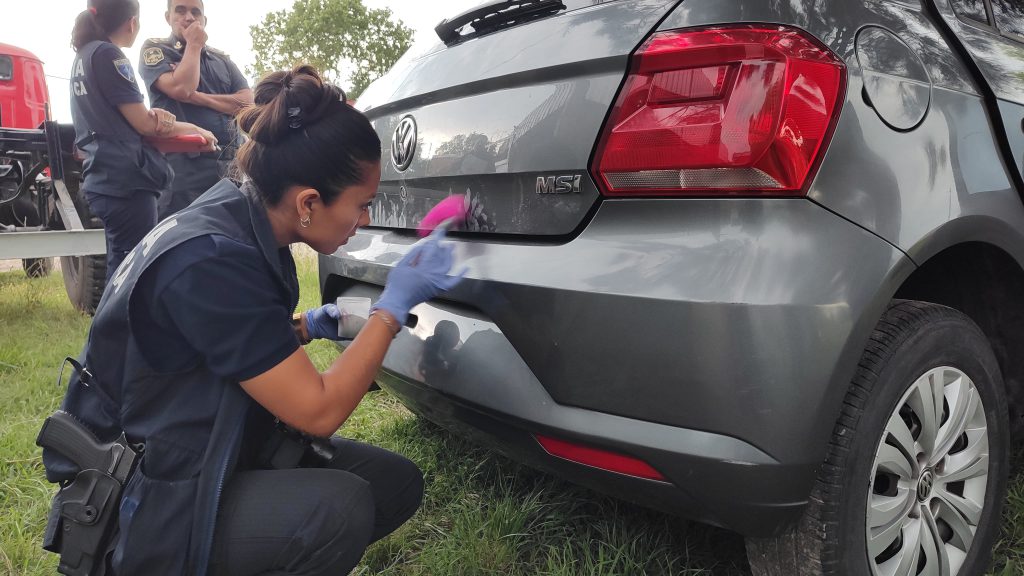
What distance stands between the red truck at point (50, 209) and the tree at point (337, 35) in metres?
27.2

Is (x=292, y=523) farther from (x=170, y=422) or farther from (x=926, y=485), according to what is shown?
(x=926, y=485)

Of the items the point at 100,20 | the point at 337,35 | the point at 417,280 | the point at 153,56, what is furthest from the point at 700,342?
the point at 337,35

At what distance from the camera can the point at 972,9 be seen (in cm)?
168

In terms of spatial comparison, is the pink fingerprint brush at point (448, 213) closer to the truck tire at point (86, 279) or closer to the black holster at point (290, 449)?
the black holster at point (290, 449)

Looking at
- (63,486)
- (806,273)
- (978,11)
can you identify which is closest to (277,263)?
(63,486)

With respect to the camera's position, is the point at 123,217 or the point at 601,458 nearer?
the point at 601,458

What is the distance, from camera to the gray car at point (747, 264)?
3.82 ft

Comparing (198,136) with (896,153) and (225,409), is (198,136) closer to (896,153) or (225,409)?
(225,409)

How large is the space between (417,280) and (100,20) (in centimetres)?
253

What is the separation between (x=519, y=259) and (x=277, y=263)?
0.49 meters

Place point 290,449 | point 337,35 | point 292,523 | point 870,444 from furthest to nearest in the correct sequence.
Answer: point 337,35, point 290,449, point 292,523, point 870,444

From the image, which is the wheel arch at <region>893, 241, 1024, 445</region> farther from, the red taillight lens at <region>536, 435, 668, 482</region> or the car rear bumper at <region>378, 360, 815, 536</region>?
the red taillight lens at <region>536, 435, 668, 482</region>

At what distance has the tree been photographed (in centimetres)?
3117

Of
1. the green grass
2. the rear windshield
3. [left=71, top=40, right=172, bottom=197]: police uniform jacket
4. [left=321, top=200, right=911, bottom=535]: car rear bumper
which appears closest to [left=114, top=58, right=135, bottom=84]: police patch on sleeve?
[left=71, top=40, right=172, bottom=197]: police uniform jacket
